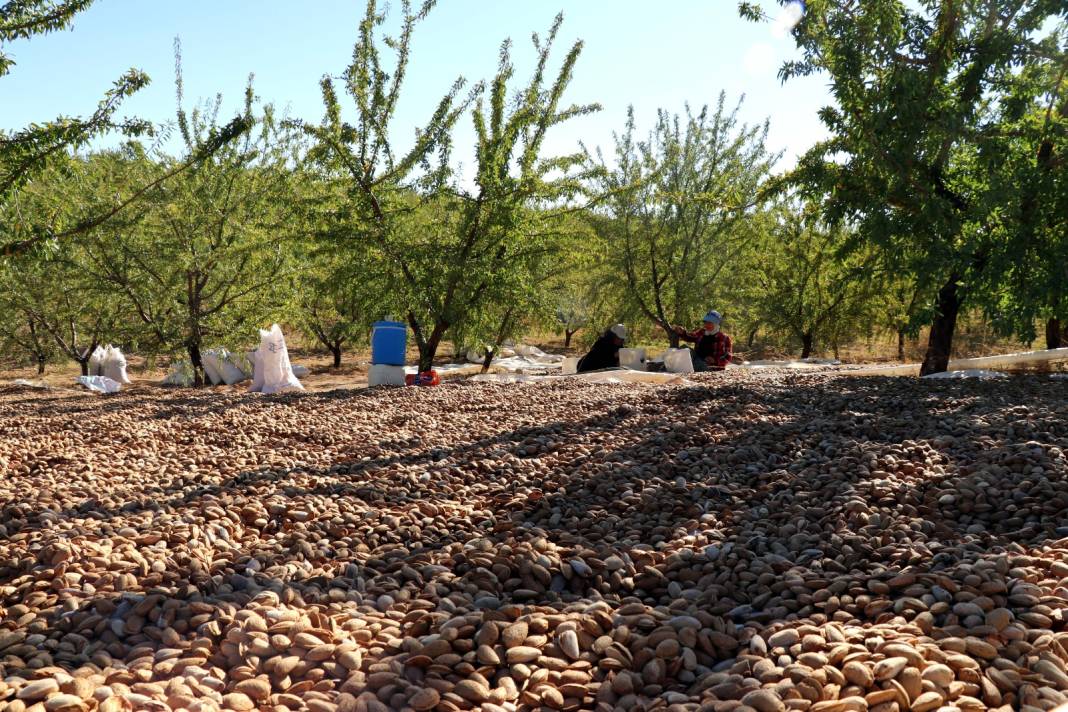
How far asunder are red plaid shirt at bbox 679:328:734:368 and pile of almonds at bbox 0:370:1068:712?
674 centimetres


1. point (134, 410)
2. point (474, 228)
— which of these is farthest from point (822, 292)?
point (134, 410)

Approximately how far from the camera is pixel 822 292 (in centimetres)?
1656

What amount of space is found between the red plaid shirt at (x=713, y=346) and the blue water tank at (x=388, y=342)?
512cm

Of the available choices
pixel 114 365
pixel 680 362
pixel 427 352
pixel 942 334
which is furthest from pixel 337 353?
pixel 942 334

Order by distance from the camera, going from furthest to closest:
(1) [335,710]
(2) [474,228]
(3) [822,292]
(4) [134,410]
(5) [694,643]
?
(3) [822,292]
(2) [474,228]
(4) [134,410]
(5) [694,643]
(1) [335,710]

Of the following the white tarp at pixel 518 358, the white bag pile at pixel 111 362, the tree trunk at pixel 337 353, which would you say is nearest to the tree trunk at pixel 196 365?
the white bag pile at pixel 111 362

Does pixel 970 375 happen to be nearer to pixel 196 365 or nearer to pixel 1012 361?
pixel 1012 361

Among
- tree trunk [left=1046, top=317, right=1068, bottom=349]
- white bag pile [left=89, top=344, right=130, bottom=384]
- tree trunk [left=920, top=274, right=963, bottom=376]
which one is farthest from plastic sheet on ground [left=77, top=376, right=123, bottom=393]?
tree trunk [left=1046, top=317, right=1068, bottom=349]

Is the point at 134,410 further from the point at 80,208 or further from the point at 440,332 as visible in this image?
the point at 440,332

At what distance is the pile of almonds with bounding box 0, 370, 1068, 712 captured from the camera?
6.54ft

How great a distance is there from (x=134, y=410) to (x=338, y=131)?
4.48 metres

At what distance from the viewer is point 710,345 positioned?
1226 cm

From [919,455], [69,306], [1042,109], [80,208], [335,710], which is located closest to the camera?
[335,710]

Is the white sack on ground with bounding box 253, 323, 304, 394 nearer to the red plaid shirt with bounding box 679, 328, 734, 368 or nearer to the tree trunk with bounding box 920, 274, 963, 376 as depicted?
the red plaid shirt with bounding box 679, 328, 734, 368
